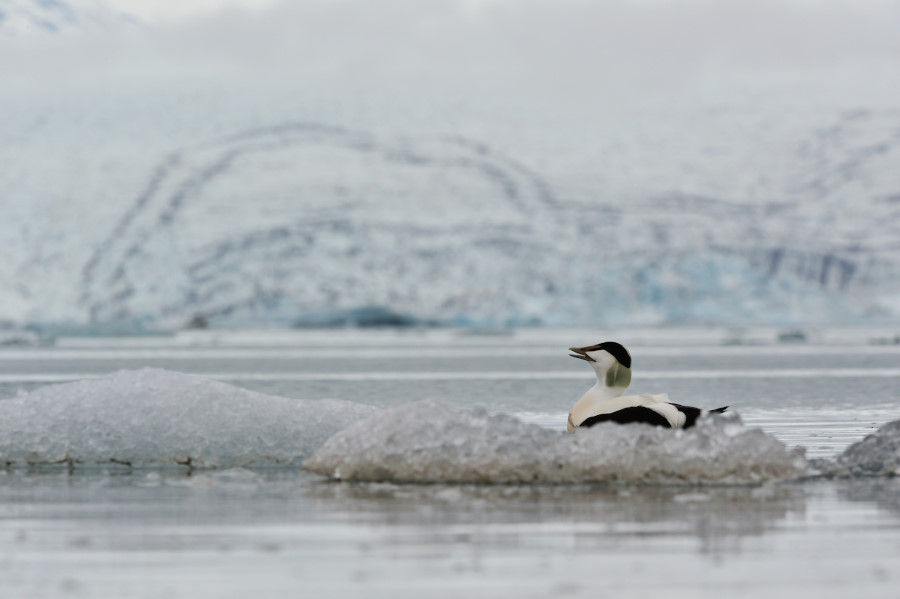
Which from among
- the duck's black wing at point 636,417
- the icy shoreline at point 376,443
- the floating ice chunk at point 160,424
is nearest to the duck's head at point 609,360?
the duck's black wing at point 636,417

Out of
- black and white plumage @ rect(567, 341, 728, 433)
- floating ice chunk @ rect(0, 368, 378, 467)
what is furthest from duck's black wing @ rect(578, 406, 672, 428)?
floating ice chunk @ rect(0, 368, 378, 467)

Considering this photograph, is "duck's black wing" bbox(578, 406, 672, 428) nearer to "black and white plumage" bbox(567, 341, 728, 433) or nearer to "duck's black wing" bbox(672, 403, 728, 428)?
"black and white plumage" bbox(567, 341, 728, 433)

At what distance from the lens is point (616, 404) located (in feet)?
14.0

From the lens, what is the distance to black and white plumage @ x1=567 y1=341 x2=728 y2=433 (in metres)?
4.20

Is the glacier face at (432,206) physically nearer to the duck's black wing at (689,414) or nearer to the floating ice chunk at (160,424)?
the floating ice chunk at (160,424)

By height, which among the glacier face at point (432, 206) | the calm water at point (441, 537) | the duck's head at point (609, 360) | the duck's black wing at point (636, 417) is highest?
the glacier face at point (432, 206)

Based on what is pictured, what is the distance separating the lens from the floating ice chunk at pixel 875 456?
4.05m

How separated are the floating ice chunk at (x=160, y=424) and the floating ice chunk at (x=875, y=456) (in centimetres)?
207

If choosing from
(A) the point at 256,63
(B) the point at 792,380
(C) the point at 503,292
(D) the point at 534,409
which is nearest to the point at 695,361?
(B) the point at 792,380

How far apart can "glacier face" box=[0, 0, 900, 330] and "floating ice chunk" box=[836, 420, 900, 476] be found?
1771 cm

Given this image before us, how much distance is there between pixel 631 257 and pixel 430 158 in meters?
7.03

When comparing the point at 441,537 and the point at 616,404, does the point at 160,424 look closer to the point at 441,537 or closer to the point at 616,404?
the point at 616,404

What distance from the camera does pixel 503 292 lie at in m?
22.7

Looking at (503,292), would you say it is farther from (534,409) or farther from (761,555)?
(761,555)
